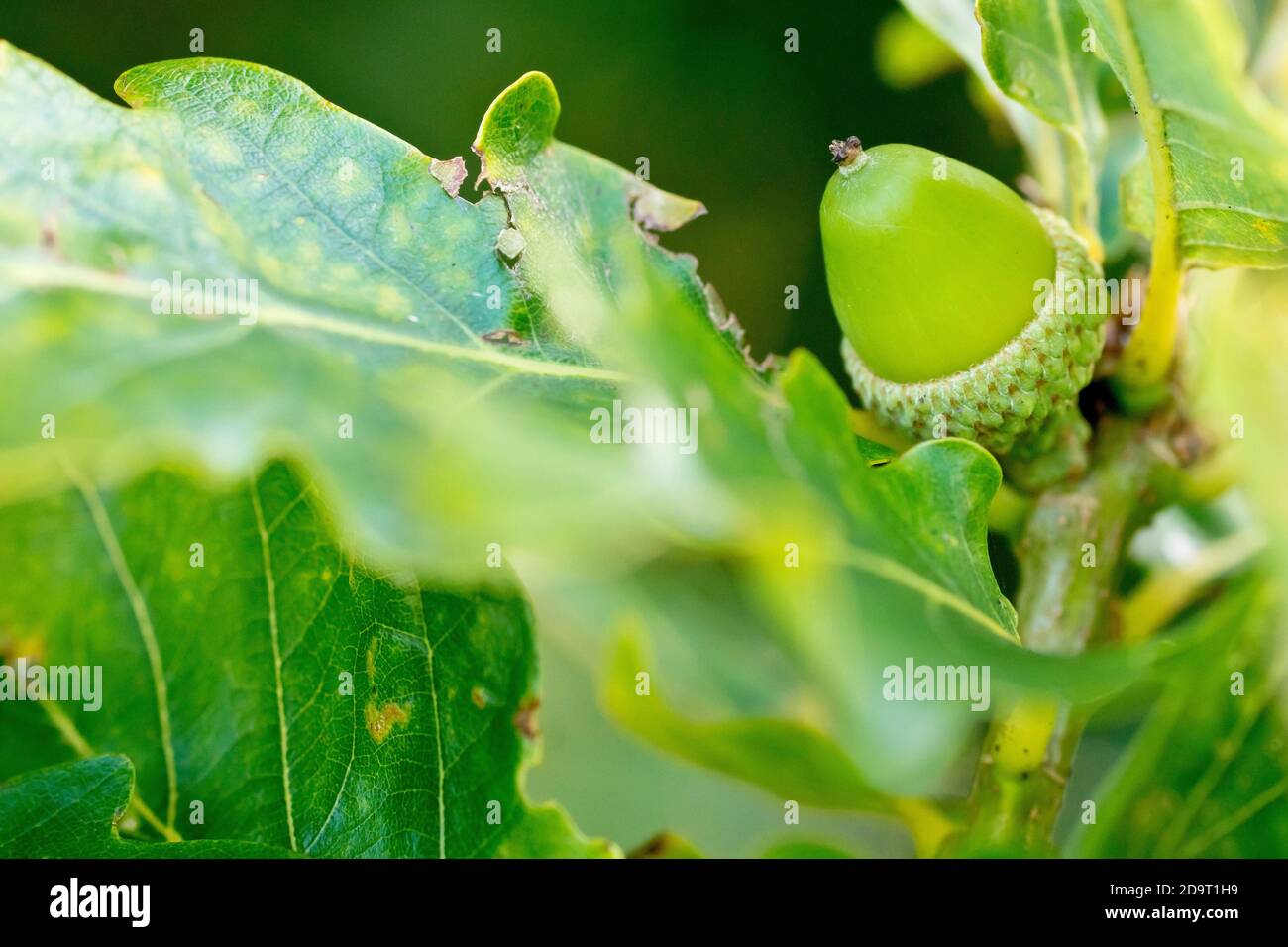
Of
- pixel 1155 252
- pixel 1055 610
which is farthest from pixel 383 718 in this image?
pixel 1155 252

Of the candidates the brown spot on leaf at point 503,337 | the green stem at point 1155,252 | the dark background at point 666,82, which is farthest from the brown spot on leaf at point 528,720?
the dark background at point 666,82
